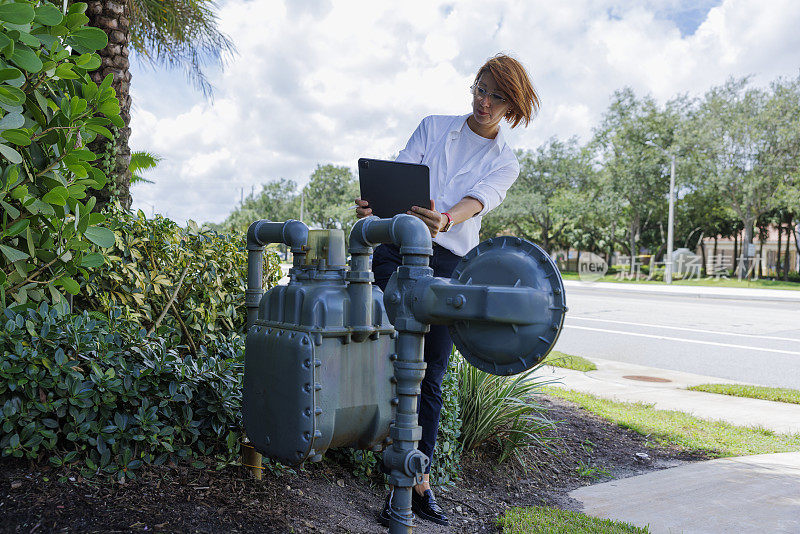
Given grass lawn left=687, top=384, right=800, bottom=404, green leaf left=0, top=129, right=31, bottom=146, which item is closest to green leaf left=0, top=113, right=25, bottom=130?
green leaf left=0, top=129, right=31, bottom=146

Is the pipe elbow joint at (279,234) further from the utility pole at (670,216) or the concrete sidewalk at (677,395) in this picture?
the utility pole at (670,216)

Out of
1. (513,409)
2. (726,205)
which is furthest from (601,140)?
(513,409)

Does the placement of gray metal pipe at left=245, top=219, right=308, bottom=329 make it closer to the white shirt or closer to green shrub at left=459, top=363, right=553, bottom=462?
the white shirt

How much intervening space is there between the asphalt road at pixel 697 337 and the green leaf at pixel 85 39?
22.7ft

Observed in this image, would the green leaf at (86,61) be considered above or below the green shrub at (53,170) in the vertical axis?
above

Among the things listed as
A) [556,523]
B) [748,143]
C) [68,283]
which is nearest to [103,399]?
[68,283]

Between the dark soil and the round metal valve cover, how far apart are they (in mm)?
1115

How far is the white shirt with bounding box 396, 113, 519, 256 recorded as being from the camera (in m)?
2.80

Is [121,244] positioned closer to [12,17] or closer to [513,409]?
[12,17]

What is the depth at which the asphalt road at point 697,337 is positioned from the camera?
7.71 metres

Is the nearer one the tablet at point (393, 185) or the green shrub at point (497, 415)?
the tablet at point (393, 185)

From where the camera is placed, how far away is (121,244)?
3219 mm

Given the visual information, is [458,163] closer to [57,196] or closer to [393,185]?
[393,185]

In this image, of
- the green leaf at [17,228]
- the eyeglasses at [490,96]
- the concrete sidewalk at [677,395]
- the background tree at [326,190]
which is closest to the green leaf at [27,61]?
the green leaf at [17,228]
